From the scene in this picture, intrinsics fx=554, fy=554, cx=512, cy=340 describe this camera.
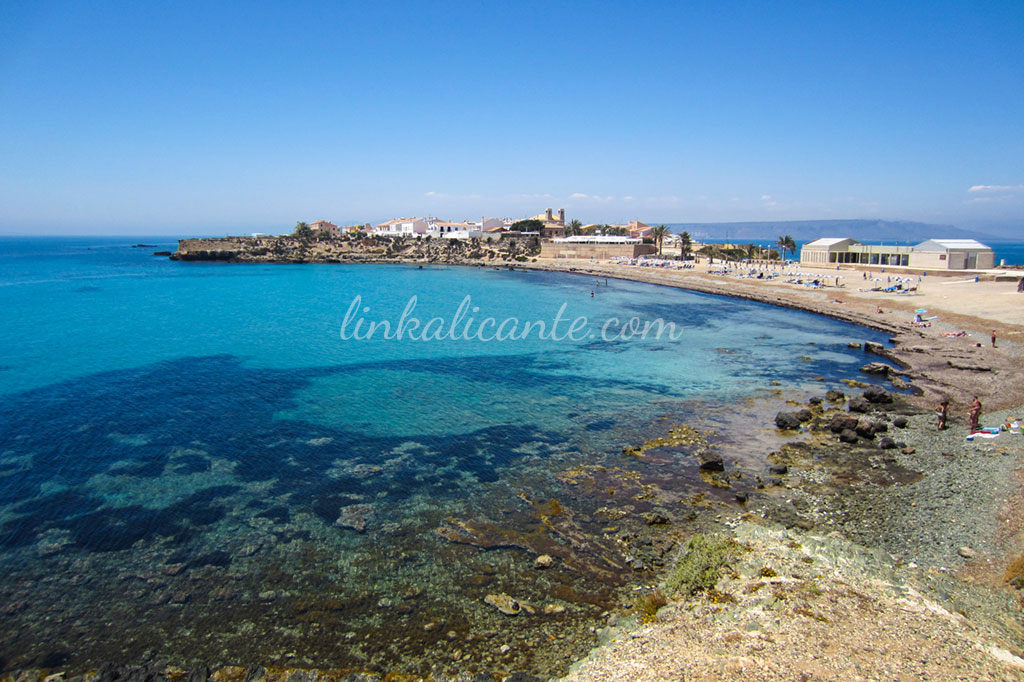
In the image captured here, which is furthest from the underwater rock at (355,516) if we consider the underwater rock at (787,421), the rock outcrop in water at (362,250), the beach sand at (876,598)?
the rock outcrop in water at (362,250)

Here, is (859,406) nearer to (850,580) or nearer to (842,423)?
(842,423)

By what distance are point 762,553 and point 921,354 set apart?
987 inches

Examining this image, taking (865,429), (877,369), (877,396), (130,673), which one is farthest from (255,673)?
(877,369)

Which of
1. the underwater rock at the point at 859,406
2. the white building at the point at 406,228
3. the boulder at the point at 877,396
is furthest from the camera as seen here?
the white building at the point at 406,228

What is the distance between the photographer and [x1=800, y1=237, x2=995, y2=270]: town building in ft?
184

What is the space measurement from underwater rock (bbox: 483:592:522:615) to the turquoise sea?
0.45 feet

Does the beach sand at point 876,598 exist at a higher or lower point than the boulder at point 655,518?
higher

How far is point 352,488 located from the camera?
49.3ft

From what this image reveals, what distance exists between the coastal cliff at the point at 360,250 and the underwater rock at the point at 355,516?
9064 cm

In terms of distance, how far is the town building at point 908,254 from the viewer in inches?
2208

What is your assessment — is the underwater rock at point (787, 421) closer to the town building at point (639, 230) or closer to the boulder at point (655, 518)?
the boulder at point (655, 518)

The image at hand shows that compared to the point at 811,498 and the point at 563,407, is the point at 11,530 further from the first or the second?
the point at 811,498

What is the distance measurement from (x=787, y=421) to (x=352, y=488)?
1458 centimetres

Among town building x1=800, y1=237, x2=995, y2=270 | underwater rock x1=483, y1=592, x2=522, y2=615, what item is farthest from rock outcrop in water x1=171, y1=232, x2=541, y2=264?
underwater rock x1=483, y1=592, x2=522, y2=615
